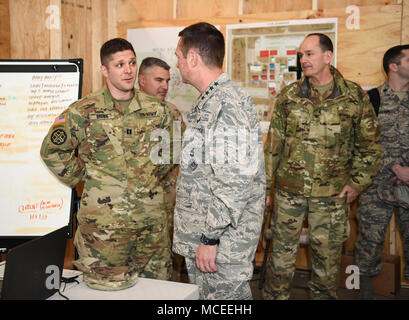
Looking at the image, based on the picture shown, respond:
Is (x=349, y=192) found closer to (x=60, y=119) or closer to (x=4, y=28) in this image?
(x=60, y=119)

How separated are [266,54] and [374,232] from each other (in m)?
1.64

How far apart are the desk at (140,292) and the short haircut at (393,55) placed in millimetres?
2403

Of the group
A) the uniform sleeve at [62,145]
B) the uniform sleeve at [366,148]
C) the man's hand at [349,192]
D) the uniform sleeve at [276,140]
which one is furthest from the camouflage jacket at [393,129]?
the uniform sleeve at [62,145]

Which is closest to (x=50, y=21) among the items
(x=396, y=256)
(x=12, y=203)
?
(x=12, y=203)

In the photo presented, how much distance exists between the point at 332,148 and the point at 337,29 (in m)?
1.18

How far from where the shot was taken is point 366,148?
8.67ft

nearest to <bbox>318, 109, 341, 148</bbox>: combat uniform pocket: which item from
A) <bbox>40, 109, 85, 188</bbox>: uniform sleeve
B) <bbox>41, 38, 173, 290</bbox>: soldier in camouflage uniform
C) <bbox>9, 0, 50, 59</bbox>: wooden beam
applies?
<bbox>41, 38, 173, 290</bbox>: soldier in camouflage uniform

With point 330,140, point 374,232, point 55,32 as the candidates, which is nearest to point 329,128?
point 330,140

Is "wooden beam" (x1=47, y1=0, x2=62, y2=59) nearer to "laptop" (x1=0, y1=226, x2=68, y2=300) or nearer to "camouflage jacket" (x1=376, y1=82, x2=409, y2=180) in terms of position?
"laptop" (x1=0, y1=226, x2=68, y2=300)

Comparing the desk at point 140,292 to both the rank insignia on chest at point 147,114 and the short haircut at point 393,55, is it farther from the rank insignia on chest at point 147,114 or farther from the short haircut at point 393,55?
the short haircut at point 393,55

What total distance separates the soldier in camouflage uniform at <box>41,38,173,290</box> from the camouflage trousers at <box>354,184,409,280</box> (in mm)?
1580

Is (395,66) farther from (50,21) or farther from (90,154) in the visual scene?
(50,21)

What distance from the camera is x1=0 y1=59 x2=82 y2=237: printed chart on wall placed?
2318 millimetres

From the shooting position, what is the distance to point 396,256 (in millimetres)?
3119
